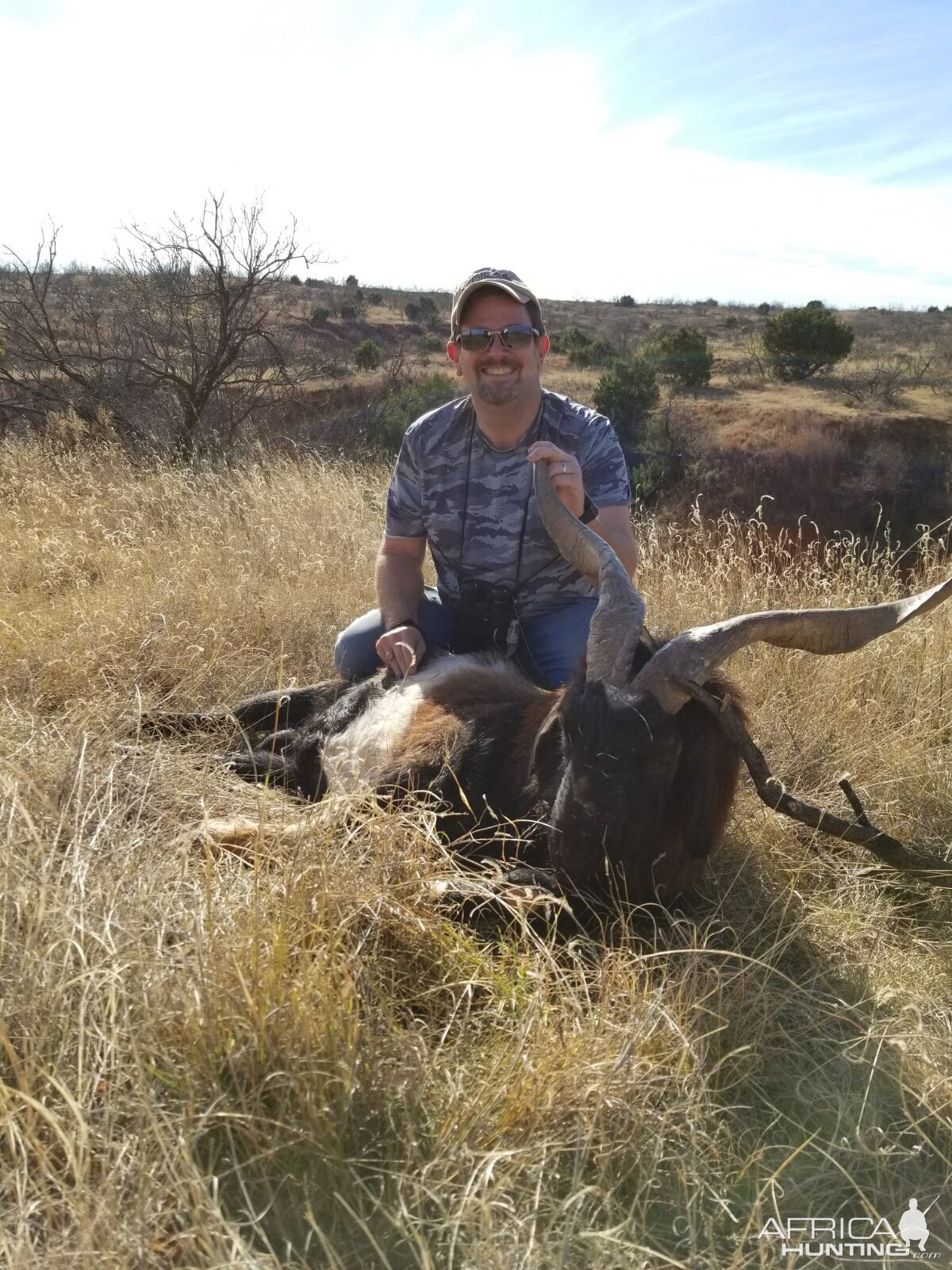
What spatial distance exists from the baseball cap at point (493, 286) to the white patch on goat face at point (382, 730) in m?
1.50

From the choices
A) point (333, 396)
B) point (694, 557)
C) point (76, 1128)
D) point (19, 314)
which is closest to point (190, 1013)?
point (76, 1128)

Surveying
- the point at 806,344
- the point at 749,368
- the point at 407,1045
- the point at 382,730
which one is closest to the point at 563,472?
the point at 382,730

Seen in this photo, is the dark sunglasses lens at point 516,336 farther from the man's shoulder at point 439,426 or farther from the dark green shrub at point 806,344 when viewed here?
the dark green shrub at point 806,344

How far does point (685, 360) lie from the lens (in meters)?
20.2

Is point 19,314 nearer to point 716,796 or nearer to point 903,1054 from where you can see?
point 716,796

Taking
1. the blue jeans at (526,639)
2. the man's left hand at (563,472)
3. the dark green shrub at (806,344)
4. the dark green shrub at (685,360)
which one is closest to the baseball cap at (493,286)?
the man's left hand at (563,472)

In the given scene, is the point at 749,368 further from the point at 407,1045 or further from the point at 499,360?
the point at 407,1045

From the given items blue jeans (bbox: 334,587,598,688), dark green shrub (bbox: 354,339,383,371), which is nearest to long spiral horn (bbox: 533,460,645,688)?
blue jeans (bbox: 334,587,598,688)

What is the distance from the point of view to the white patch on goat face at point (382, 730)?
374cm

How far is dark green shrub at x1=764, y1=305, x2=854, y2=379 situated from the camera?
72.5ft

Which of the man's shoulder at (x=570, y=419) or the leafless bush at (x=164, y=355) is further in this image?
the leafless bush at (x=164, y=355)

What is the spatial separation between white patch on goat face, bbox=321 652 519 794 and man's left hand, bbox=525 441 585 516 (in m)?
0.79

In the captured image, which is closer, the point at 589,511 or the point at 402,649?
the point at 589,511

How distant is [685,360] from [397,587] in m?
17.4
